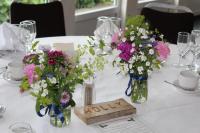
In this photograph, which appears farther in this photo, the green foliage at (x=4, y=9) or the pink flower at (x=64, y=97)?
the green foliage at (x=4, y=9)

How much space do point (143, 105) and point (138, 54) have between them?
0.22 meters

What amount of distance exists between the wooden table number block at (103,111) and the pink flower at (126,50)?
18 centimetres

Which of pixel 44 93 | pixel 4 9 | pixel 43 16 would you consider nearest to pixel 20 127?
pixel 44 93

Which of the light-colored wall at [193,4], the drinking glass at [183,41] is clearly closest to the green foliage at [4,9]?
the drinking glass at [183,41]

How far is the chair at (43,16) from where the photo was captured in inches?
101

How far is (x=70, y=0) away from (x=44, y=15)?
1185mm

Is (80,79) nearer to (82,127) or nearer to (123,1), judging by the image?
(82,127)

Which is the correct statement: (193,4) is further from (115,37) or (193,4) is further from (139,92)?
(139,92)

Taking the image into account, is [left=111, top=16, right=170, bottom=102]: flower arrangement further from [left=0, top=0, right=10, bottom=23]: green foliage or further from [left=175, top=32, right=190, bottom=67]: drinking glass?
[left=0, top=0, right=10, bottom=23]: green foliage

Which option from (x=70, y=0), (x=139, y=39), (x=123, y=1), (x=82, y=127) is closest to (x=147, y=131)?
(x=82, y=127)

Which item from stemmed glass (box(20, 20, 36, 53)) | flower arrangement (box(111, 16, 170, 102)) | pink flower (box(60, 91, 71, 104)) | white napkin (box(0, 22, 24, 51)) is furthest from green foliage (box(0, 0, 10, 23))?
pink flower (box(60, 91, 71, 104))

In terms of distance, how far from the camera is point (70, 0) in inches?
149

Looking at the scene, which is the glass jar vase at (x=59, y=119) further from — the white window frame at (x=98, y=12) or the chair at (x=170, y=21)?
the white window frame at (x=98, y=12)

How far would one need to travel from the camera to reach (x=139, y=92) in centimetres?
156
